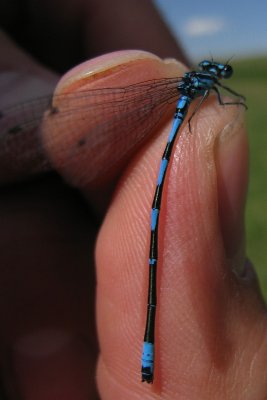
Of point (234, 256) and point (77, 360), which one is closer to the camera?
point (234, 256)

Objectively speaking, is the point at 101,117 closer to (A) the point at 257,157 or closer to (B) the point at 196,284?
(B) the point at 196,284

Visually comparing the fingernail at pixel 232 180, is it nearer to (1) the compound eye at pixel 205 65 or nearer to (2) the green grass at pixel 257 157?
(1) the compound eye at pixel 205 65

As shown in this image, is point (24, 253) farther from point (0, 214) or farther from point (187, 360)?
point (187, 360)

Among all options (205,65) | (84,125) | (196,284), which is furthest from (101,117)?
(196,284)

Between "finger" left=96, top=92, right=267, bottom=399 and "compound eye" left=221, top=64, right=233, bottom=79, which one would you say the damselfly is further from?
"finger" left=96, top=92, right=267, bottom=399

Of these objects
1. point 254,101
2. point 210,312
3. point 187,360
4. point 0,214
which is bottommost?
point 187,360

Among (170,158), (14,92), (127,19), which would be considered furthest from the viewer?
(127,19)

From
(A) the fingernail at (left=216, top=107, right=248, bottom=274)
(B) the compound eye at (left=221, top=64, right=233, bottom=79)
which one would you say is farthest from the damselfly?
(A) the fingernail at (left=216, top=107, right=248, bottom=274)

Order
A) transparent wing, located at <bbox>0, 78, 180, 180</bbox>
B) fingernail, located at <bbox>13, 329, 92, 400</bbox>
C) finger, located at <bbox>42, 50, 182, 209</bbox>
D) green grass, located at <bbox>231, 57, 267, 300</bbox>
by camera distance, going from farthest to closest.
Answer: green grass, located at <bbox>231, 57, 267, 300</bbox>, fingernail, located at <bbox>13, 329, 92, 400</bbox>, transparent wing, located at <bbox>0, 78, 180, 180</bbox>, finger, located at <bbox>42, 50, 182, 209</bbox>

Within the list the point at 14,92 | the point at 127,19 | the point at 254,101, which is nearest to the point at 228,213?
the point at 14,92
